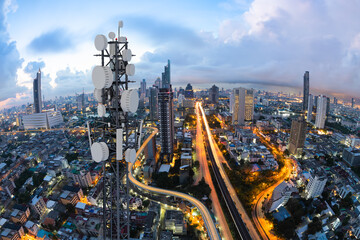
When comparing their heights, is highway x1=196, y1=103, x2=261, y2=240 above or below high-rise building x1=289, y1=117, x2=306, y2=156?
below

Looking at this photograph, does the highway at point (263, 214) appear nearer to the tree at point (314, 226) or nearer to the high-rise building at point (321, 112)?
the tree at point (314, 226)

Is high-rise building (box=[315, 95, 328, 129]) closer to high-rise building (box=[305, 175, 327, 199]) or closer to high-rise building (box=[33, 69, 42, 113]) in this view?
high-rise building (box=[305, 175, 327, 199])

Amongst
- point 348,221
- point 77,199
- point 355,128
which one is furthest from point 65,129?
point 355,128

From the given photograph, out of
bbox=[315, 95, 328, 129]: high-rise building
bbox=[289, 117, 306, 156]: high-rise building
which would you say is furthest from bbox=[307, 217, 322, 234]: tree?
bbox=[315, 95, 328, 129]: high-rise building

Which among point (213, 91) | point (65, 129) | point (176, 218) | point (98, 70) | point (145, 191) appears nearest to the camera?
point (98, 70)

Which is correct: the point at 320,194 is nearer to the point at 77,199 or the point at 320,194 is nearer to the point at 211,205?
the point at 211,205
